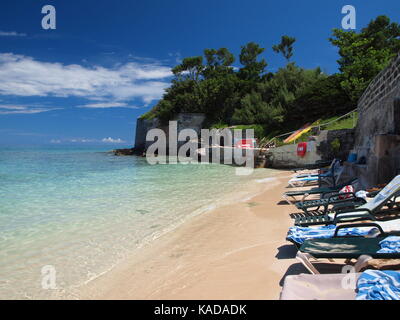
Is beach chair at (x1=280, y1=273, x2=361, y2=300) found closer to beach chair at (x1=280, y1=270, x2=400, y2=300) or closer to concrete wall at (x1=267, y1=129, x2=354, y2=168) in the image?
beach chair at (x1=280, y1=270, x2=400, y2=300)

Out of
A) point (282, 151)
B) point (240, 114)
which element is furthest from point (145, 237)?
point (240, 114)

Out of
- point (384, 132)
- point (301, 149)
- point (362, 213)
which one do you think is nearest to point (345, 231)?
point (362, 213)

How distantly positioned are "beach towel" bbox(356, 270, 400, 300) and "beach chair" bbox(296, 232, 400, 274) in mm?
390

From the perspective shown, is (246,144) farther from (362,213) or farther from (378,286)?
(378,286)

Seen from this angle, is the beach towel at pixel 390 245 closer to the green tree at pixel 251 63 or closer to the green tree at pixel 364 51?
the green tree at pixel 364 51

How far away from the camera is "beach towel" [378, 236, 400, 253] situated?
250 centimetres

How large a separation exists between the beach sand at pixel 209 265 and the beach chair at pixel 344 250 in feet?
1.50

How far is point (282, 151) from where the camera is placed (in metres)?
17.6

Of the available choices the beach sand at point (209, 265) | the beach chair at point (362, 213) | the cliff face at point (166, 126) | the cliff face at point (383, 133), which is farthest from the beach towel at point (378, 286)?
the cliff face at point (166, 126)

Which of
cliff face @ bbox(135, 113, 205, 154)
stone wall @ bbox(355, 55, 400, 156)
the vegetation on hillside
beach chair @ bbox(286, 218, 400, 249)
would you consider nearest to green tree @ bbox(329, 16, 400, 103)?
the vegetation on hillside
